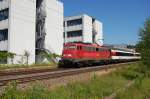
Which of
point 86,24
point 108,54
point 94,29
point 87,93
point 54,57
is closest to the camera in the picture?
point 87,93

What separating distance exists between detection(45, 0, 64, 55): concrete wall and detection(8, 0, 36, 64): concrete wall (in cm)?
537

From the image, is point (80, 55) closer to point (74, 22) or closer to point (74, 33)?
point (74, 33)

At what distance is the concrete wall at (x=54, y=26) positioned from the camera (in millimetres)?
53078

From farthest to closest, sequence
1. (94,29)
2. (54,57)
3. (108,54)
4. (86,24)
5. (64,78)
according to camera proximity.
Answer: (94,29) < (86,24) < (54,57) < (108,54) < (64,78)

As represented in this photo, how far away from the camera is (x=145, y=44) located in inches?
1190

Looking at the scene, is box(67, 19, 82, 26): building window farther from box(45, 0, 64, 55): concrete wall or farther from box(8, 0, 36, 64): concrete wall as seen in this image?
box(8, 0, 36, 64): concrete wall

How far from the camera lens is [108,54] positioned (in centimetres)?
4234

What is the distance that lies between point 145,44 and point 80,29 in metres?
42.6

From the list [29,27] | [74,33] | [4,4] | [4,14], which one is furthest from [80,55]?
[74,33]

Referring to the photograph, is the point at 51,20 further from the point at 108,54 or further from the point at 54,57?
the point at 108,54

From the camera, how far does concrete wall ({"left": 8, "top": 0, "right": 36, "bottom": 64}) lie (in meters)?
43.5

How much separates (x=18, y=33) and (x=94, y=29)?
122ft

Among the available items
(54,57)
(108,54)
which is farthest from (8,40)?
(108,54)

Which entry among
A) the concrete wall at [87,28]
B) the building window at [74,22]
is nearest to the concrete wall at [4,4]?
the concrete wall at [87,28]
